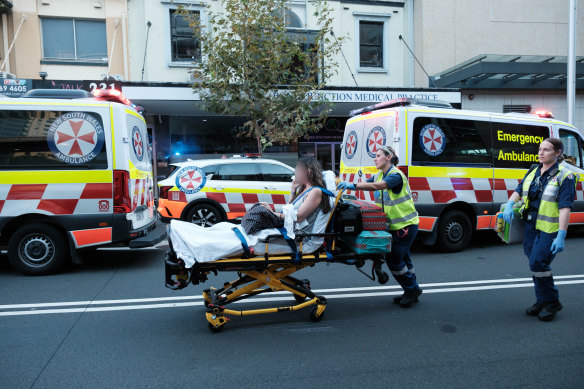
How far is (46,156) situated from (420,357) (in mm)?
5305

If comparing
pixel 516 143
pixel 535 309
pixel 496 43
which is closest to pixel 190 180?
pixel 516 143

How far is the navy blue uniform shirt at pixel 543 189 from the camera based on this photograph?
4.16 meters

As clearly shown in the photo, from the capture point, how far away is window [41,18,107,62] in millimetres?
14094

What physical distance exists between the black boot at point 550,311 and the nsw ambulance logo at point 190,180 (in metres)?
6.51

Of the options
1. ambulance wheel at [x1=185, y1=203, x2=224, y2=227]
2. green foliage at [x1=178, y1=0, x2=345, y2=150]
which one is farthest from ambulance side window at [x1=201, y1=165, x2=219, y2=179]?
green foliage at [x1=178, y1=0, x2=345, y2=150]

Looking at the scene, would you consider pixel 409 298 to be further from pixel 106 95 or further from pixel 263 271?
pixel 106 95

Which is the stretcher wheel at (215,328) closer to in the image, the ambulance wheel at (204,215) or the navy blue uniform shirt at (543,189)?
the navy blue uniform shirt at (543,189)

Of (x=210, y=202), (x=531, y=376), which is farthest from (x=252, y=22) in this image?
(x=531, y=376)

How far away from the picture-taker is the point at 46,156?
19.6ft

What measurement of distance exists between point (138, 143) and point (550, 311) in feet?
19.2

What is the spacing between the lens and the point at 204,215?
29.9 feet

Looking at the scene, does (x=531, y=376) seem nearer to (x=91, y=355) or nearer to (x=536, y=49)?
(x=91, y=355)

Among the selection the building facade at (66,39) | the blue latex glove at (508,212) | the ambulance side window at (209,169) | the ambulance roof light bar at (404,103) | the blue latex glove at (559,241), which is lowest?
the blue latex glove at (559,241)

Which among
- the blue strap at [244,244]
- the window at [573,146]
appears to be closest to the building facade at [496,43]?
the window at [573,146]
